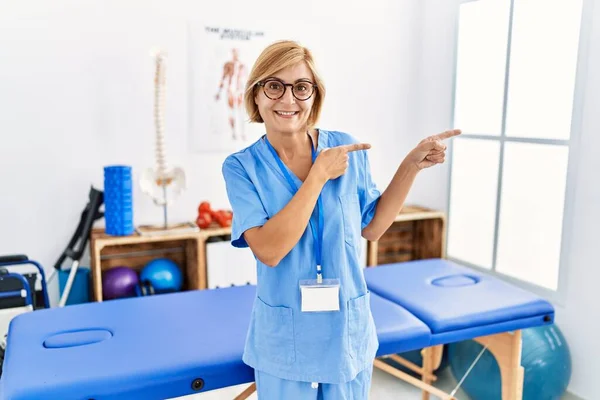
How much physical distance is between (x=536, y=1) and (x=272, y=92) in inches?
89.1

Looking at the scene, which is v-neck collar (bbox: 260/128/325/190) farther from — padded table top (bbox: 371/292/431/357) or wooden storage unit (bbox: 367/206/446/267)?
wooden storage unit (bbox: 367/206/446/267)

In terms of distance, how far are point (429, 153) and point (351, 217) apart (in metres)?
0.29

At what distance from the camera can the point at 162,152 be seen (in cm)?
315

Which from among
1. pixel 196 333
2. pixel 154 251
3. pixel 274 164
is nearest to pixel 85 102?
pixel 154 251

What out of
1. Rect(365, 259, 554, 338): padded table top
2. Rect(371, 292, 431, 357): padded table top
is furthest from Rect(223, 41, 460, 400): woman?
Rect(365, 259, 554, 338): padded table top

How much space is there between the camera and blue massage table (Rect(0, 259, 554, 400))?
1599 mm

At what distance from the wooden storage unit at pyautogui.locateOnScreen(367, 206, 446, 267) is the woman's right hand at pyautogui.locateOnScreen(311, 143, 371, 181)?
7.57 feet

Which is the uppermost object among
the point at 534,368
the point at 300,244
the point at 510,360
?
the point at 300,244

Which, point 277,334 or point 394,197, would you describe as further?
point 394,197

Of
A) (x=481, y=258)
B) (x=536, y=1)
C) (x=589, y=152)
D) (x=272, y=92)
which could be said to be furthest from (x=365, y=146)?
(x=481, y=258)

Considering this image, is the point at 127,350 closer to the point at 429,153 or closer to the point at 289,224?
the point at 289,224

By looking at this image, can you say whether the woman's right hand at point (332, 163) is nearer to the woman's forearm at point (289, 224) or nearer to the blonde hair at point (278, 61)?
the woman's forearm at point (289, 224)

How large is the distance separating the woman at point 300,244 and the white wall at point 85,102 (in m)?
1.94

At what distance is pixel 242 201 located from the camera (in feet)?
4.73
